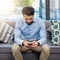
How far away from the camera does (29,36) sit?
132 inches

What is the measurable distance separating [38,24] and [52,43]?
0.47 metres

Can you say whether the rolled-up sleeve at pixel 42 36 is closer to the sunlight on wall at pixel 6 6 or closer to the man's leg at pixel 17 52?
the man's leg at pixel 17 52

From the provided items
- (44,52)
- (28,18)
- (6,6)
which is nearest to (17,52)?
(44,52)

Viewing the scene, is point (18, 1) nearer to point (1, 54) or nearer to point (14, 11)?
point (14, 11)

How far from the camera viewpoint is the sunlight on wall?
4617 mm

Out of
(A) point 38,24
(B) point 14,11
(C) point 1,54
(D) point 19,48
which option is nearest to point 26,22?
(A) point 38,24

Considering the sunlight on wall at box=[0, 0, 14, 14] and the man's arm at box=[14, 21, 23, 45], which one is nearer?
the man's arm at box=[14, 21, 23, 45]

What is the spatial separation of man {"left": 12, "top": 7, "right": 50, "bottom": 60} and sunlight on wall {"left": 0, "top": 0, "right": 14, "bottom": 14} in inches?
54.3

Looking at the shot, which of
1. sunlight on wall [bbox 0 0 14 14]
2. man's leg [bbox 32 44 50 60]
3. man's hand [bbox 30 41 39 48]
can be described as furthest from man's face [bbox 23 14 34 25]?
sunlight on wall [bbox 0 0 14 14]

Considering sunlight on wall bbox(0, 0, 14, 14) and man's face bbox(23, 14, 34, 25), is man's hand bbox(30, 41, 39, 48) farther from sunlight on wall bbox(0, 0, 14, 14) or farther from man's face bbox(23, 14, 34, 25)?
sunlight on wall bbox(0, 0, 14, 14)

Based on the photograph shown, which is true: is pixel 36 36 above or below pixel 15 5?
below

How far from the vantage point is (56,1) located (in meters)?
4.61

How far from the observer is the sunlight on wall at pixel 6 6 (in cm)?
462

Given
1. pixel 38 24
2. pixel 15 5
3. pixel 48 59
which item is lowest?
pixel 48 59
